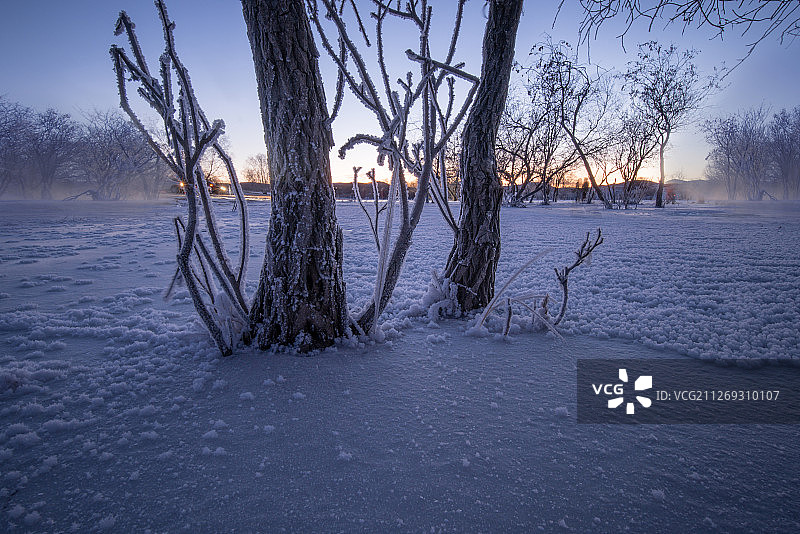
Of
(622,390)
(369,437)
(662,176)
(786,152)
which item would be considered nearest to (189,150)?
(369,437)

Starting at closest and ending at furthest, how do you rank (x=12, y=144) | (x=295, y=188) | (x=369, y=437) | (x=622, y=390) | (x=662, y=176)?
(x=369, y=437)
(x=622, y=390)
(x=295, y=188)
(x=662, y=176)
(x=12, y=144)

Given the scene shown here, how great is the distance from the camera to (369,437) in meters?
1.06

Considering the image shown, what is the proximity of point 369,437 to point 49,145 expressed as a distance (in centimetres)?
4007

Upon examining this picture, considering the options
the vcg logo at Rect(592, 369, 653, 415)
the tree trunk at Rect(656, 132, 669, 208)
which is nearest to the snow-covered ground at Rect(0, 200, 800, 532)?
the vcg logo at Rect(592, 369, 653, 415)

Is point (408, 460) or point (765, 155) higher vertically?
point (765, 155)

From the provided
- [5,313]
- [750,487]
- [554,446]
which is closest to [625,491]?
[554,446]

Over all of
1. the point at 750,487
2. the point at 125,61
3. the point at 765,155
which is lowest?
the point at 750,487

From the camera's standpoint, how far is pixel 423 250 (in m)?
5.49

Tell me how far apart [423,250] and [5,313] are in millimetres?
4403

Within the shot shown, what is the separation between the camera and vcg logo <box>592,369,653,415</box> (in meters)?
1.27

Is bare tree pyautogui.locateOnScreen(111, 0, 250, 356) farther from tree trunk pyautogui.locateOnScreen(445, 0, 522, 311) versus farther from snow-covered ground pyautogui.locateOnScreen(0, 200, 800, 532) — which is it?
Answer: tree trunk pyautogui.locateOnScreen(445, 0, 522, 311)

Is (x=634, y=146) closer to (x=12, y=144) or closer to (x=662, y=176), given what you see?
(x=662, y=176)

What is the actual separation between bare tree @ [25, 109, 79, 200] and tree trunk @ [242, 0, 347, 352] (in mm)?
37214

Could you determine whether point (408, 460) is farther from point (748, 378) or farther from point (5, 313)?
point (5, 313)
